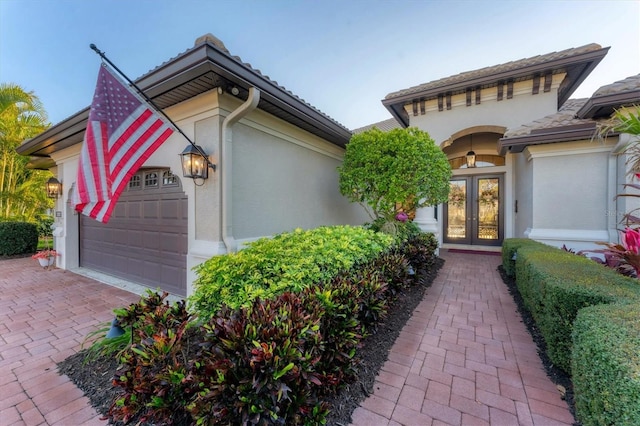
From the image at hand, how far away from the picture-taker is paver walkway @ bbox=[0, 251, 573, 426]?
213 cm

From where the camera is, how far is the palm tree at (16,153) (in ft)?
27.7

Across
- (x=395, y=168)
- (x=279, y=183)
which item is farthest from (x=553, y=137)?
(x=279, y=183)

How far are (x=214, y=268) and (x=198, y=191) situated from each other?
214 centimetres

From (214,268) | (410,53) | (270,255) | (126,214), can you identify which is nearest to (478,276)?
(270,255)

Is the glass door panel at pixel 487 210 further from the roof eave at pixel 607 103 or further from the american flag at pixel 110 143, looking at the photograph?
the american flag at pixel 110 143

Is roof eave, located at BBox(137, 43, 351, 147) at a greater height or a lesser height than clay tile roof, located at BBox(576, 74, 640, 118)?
lesser

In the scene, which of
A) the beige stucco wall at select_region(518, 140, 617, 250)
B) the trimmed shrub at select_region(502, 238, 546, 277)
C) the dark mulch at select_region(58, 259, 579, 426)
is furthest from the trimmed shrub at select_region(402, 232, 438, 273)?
the beige stucco wall at select_region(518, 140, 617, 250)

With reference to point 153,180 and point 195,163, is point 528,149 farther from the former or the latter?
point 153,180

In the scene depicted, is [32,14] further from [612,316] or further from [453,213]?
[453,213]

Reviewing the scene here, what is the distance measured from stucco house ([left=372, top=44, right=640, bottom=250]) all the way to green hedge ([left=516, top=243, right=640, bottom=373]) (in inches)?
112

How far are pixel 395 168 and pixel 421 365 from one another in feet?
13.6

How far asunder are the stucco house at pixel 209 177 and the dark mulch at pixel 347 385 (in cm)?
182

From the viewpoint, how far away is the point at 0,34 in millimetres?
10039

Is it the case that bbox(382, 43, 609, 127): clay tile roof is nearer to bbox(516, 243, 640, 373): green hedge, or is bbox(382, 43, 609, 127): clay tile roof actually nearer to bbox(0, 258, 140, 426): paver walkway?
bbox(516, 243, 640, 373): green hedge
